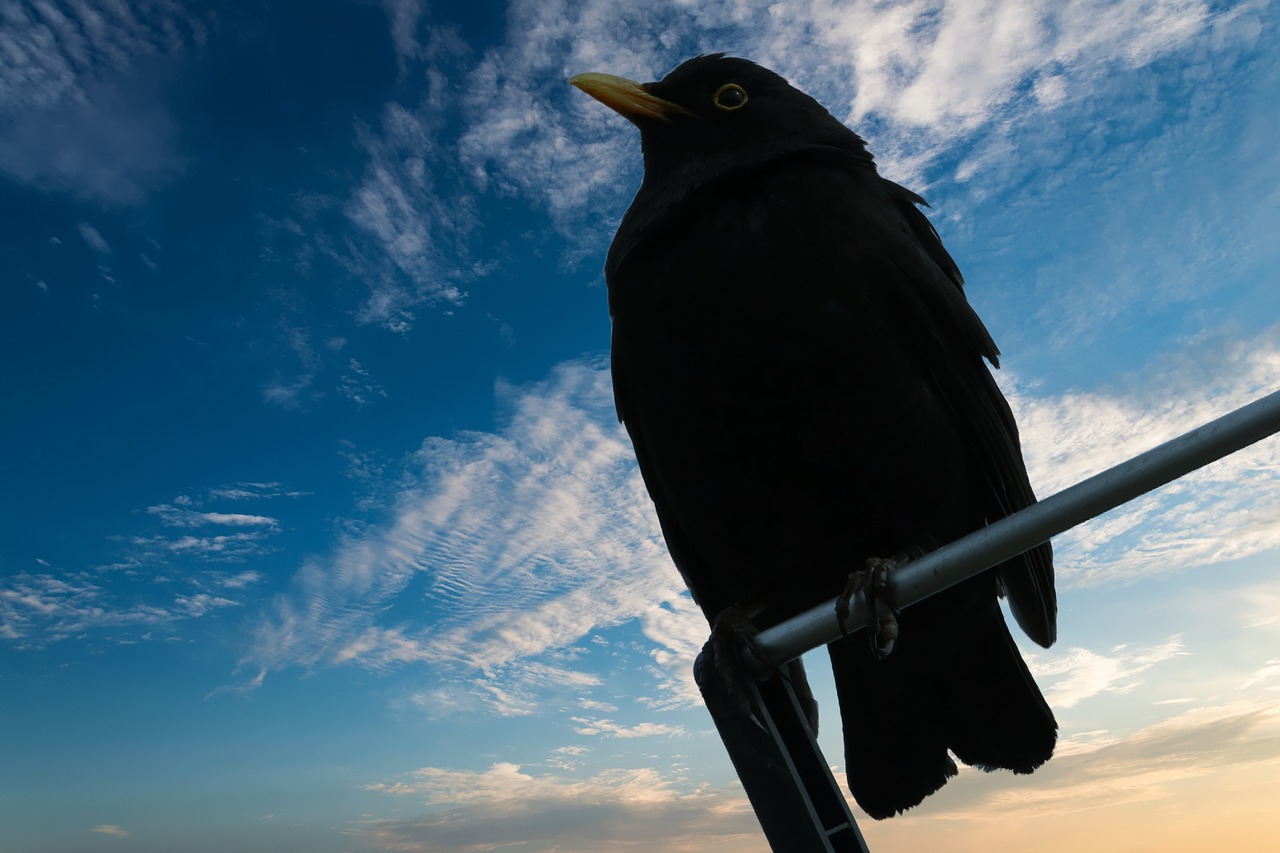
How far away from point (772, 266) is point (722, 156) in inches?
31.2

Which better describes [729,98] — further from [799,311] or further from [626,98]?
[799,311]

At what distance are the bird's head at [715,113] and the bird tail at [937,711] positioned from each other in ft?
5.98

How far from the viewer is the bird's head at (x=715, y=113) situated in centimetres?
354

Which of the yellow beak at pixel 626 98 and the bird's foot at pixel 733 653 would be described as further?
the yellow beak at pixel 626 98

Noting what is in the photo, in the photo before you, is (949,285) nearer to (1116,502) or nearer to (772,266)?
(772,266)

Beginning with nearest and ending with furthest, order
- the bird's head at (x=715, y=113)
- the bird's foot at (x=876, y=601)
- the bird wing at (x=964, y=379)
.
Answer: the bird's foot at (x=876, y=601) < the bird wing at (x=964, y=379) < the bird's head at (x=715, y=113)

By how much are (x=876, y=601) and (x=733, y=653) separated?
46 cm

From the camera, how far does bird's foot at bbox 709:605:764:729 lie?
2107 millimetres

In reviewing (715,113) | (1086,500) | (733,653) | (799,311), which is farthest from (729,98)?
(1086,500)

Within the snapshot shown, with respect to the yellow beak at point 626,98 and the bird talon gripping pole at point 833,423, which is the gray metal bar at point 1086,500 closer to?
the bird talon gripping pole at point 833,423

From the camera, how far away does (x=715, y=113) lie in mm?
3701

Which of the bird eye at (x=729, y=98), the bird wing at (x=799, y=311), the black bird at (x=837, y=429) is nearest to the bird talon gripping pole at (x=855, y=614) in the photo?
the black bird at (x=837, y=429)

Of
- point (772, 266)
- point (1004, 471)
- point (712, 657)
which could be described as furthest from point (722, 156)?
point (712, 657)

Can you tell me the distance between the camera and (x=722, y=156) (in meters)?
3.36
